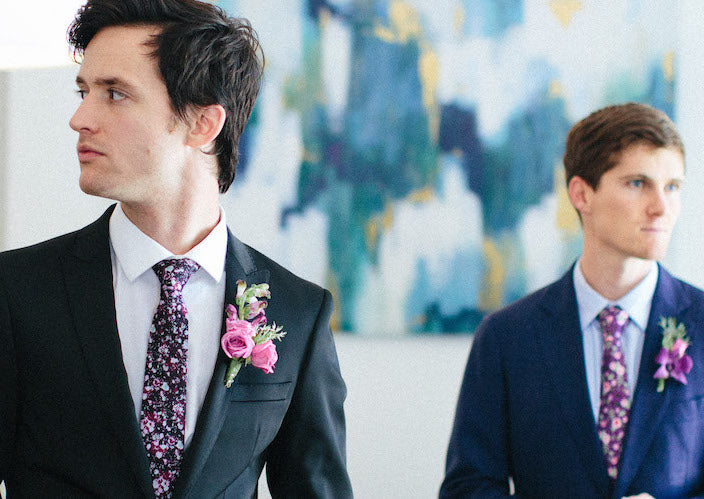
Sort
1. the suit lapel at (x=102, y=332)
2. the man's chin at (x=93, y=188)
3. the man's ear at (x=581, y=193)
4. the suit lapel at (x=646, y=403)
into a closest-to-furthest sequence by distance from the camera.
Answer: the suit lapel at (x=102, y=332), the man's chin at (x=93, y=188), the suit lapel at (x=646, y=403), the man's ear at (x=581, y=193)

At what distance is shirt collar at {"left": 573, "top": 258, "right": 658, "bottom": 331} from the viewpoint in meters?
2.10

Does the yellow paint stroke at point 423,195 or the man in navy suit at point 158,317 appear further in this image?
the yellow paint stroke at point 423,195

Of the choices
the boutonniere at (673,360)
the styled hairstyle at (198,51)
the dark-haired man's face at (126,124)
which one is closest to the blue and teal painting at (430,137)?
the boutonniere at (673,360)

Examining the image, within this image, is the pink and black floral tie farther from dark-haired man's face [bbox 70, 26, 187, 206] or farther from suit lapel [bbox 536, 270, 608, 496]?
suit lapel [bbox 536, 270, 608, 496]

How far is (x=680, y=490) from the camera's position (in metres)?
1.96

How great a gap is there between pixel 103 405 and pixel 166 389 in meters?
0.12

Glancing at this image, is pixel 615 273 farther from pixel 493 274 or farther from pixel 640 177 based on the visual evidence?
pixel 493 274

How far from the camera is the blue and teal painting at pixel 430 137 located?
10.0 ft

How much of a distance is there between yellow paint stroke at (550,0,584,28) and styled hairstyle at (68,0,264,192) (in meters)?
1.62

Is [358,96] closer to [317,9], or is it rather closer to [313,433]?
[317,9]

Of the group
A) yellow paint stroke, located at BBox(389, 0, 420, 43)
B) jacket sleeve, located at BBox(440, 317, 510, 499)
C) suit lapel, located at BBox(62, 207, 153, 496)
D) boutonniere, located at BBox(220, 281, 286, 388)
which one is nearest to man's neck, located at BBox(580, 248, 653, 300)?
jacket sleeve, located at BBox(440, 317, 510, 499)

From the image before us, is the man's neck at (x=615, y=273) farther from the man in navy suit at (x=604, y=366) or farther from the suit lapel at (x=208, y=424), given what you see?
the suit lapel at (x=208, y=424)

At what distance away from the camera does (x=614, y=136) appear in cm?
214

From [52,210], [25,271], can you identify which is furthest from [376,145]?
[25,271]
